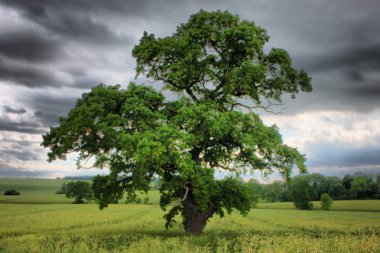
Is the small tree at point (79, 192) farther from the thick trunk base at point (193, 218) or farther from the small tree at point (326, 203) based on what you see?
the thick trunk base at point (193, 218)

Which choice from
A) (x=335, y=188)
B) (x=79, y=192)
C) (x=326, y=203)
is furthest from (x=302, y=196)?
(x=79, y=192)

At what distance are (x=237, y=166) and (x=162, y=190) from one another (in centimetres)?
571

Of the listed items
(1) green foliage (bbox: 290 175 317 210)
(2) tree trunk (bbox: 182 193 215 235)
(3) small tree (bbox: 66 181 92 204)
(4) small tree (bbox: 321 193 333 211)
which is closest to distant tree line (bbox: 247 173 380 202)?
(1) green foliage (bbox: 290 175 317 210)

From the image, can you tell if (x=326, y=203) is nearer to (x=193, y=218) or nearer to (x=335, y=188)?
(x=335, y=188)

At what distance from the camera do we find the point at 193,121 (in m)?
24.5

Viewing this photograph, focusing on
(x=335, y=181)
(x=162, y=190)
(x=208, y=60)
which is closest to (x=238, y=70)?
(x=208, y=60)

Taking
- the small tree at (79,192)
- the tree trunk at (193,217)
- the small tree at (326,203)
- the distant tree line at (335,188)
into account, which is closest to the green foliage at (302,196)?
the small tree at (326,203)

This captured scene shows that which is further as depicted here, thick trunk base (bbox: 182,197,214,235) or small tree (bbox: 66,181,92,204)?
small tree (bbox: 66,181,92,204)

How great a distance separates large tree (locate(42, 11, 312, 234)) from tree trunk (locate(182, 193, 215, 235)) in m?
0.07

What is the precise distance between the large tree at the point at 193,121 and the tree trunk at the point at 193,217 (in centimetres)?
7

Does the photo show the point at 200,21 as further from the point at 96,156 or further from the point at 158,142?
the point at 96,156

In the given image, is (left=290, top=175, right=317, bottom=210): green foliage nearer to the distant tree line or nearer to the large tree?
the distant tree line

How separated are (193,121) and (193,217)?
26.4 ft

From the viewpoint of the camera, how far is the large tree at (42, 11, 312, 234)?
2466cm
